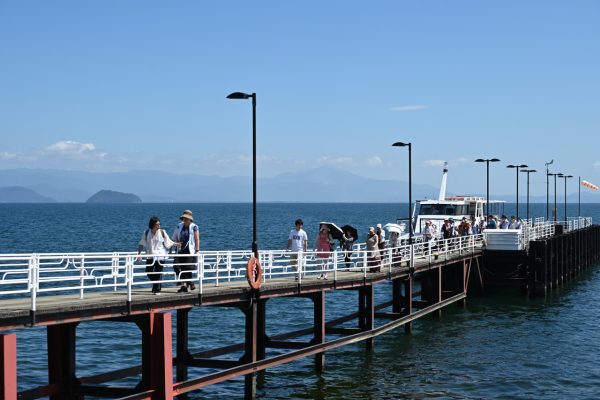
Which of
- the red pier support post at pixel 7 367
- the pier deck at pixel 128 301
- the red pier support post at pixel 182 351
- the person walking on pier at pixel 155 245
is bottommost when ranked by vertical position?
the red pier support post at pixel 182 351

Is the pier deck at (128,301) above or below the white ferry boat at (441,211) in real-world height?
below

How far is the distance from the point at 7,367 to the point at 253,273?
7704mm

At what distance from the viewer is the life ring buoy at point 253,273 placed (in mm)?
19812

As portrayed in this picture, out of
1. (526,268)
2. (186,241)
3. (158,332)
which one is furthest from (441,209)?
(158,332)

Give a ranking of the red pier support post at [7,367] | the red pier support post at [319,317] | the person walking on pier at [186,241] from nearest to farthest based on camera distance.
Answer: the red pier support post at [7,367] < the person walking on pier at [186,241] < the red pier support post at [319,317]

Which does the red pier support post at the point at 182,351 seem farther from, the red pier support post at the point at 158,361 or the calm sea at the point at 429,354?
the red pier support post at the point at 158,361

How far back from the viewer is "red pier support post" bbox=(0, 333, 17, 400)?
43.1 ft

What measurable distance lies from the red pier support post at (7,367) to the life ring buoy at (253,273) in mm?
7338

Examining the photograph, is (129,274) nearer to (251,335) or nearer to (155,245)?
(155,245)

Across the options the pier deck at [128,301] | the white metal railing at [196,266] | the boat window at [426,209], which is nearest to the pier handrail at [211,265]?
the white metal railing at [196,266]

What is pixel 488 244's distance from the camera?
43562 mm

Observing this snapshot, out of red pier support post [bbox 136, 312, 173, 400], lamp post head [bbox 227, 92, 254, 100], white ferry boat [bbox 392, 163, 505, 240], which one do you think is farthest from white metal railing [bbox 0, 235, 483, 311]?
white ferry boat [bbox 392, 163, 505, 240]

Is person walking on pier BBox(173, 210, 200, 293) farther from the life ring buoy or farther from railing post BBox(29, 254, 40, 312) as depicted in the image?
railing post BBox(29, 254, 40, 312)

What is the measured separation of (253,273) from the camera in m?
20.0
